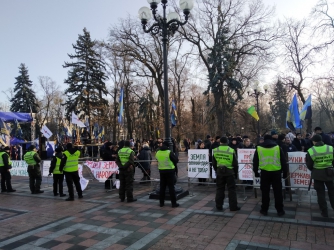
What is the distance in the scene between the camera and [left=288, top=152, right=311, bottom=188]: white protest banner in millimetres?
7457

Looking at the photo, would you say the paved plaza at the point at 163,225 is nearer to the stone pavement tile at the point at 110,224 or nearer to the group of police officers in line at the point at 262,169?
the stone pavement tile at the point at 110,224

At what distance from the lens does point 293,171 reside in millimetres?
7688

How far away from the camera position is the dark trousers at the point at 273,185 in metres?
6.31

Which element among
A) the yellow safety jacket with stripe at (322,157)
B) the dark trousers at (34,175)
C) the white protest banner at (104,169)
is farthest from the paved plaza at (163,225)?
the dark trousers at (34,175)

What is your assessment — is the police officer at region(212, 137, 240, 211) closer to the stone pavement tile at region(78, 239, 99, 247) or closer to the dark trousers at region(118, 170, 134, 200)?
the dark trousers at region(118, 170, 134, 200)

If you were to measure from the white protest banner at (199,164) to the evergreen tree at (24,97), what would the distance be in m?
40.7

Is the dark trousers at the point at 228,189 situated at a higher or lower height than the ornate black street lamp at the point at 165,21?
lower

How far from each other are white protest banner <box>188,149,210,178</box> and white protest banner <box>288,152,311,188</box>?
107 inches

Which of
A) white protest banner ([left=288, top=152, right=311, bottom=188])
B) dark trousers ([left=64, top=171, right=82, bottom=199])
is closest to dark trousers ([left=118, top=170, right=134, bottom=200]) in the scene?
dark trousers ([left=64, top=171, right=82, bottom=199])

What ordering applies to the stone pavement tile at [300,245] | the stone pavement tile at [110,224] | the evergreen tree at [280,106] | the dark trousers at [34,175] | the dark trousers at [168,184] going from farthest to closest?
1. the evergreen tree at [280,106]
2. the dark trousers at [34,175]
3. the dark trousers at [168,184]
4. the stone pavement tile at [110,224]
5. the stone pavement tile at [300,245]

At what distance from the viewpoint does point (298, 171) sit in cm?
760

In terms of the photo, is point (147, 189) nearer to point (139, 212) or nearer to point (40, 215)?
point (139, 212)

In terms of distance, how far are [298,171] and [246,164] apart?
64.7 inches

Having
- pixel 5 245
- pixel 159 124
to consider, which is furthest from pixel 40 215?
pixel 159 124
